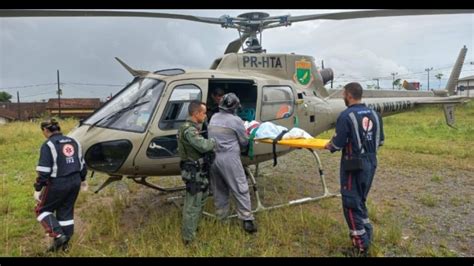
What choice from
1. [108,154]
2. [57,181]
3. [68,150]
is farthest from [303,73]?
[57,181]

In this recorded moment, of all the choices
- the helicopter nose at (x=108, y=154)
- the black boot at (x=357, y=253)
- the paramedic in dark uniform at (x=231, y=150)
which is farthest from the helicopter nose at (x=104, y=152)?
the black boot at (x=357, y=253)

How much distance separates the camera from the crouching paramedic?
4.39 m

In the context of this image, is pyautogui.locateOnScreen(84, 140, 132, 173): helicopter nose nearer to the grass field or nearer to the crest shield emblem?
the grass field

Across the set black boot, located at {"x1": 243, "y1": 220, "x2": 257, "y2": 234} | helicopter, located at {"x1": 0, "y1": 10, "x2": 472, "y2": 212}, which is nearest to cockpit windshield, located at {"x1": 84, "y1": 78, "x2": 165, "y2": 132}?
helicopter, located at {"x1": 0, "y1": 10, "x2": 472, "y2": 212}

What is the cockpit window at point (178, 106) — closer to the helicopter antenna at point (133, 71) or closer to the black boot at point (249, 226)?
the helicopter antenna at point (133, 71)

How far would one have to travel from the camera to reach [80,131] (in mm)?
4930

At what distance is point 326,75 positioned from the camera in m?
7.48

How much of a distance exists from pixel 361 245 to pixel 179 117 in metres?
2.74

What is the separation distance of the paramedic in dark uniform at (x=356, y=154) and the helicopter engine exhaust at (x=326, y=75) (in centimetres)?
341

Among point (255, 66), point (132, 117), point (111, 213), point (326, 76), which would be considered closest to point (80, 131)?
point (132, 117)

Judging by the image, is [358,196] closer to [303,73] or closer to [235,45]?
[303,73]

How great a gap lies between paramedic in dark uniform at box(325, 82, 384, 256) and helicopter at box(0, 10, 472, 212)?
4.30 feet

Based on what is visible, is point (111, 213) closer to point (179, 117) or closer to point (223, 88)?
point (179, 117)

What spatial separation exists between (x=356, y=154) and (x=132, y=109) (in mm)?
2824
